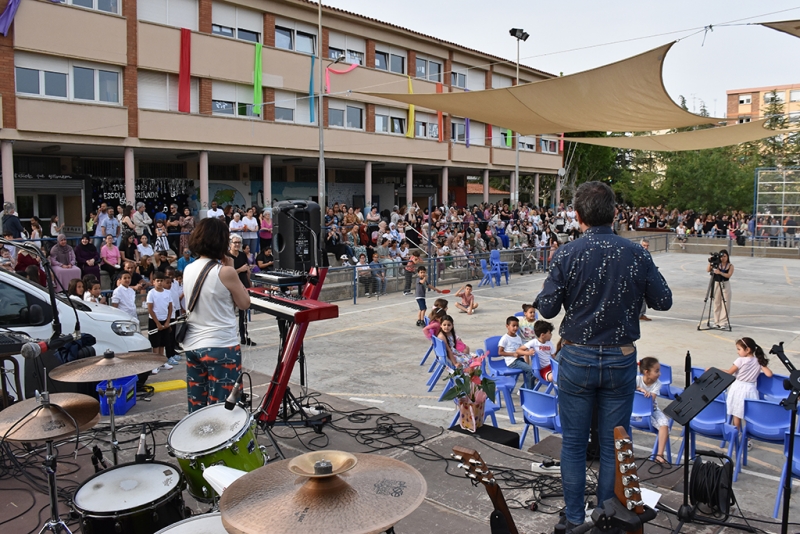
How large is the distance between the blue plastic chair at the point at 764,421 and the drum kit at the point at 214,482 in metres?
4.43

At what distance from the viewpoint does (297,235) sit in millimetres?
7234

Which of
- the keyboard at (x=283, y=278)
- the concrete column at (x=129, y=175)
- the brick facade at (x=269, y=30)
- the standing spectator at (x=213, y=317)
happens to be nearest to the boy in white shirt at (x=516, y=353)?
the keyboard at (x=283, y=278)

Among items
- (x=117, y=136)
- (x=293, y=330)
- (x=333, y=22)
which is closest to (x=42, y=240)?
(x=117, y=136)

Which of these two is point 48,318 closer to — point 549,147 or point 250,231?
point 250,231

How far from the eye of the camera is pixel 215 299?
481cm

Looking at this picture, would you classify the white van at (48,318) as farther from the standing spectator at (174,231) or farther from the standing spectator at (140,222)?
the standing spectator at (174,231)

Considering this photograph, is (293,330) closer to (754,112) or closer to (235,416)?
(235,416)

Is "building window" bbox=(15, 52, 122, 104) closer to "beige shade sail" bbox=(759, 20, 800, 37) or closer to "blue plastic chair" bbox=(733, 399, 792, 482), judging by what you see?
"beige shade sail" bbox=(759, 20, 800, 37)

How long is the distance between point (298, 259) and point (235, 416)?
3037mm

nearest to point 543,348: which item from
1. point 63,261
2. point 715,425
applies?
point 715,425

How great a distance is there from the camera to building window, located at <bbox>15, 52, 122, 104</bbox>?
18438mm

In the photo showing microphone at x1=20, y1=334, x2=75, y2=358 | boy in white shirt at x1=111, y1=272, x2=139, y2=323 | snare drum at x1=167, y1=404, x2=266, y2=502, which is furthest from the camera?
boy in white shirt at x1=111, y1=272, x2=139, y2=323

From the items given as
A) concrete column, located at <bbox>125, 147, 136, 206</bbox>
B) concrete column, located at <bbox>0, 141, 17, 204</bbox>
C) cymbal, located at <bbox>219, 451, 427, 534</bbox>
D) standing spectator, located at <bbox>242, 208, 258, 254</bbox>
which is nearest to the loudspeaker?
cymbal, located at <bbox>219, 451, 427, 534</bbox>

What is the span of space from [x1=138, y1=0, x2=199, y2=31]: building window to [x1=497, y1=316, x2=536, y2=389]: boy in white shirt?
17776 mm
